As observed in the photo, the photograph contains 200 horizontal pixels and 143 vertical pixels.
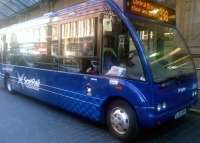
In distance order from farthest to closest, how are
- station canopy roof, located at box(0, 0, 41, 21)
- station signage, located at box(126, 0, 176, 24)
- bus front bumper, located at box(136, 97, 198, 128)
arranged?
station canopy roof, located at box(0, 0, 41, 21) < station signage, located at box(126, 0, 176, 24) < bus front bumper, located at box(136, 97, 198, 128)

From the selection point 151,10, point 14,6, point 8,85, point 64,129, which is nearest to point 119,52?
point 151,10

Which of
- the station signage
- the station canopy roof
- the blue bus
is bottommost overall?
the blue bus

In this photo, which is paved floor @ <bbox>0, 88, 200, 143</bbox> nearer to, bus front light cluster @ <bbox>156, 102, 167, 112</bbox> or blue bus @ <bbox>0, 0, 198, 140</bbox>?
blue bus @ <bbox>0, 0, 198, 140</bbox>

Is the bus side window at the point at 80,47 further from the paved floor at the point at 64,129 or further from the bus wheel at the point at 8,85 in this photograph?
the bus wheel at the point at 8,85

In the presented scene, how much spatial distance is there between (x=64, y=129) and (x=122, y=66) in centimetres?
192

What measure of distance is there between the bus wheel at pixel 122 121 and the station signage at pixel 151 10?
171 cm

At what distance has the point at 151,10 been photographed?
5.66 metres

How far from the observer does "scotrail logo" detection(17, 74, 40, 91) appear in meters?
8.21

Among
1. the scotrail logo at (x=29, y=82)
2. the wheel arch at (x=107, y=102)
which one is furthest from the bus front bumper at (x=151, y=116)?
the scotrail logo at (x=29, y=82)

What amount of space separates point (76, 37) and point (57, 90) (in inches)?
58.7

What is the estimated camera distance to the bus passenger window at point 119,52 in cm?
505

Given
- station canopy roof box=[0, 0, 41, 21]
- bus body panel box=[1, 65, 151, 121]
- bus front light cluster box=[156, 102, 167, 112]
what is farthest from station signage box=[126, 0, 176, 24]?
station canopy roof box=[0, 0, 41, 21]

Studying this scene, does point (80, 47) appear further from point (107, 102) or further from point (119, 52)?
point (107, 102)

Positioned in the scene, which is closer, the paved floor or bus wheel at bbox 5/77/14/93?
the paved floor
